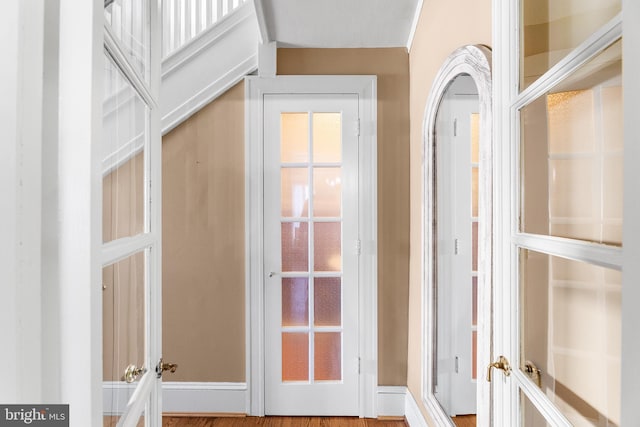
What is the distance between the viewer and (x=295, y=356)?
2562 millimetres

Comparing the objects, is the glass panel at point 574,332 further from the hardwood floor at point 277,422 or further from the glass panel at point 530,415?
the hardwood floor at point 277,422

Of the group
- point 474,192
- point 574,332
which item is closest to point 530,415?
point 574,332

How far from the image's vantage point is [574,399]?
0.86 meters

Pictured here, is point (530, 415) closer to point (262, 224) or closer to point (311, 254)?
point (311, 254)

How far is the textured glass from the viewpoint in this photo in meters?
0.85

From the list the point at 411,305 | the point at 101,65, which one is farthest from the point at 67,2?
the point at 411,305

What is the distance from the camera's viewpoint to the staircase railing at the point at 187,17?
97.1 inches

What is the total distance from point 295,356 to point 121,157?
191 centimetres

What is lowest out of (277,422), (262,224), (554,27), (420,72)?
(277,422)

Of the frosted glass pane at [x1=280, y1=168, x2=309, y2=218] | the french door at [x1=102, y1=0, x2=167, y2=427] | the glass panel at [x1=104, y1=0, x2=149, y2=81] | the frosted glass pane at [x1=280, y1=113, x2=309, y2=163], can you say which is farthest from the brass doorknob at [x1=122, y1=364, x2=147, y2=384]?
the frosted glass pane at [x1=280, y1=113, x2=309, y2=163]

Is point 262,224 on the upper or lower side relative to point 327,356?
upper

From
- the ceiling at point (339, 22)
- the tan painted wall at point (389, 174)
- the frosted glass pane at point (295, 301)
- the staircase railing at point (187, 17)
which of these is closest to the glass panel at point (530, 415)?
the tan painted wall at point (389, 174)

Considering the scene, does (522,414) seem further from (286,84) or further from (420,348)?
(286,84)

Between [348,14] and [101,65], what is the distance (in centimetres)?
185
